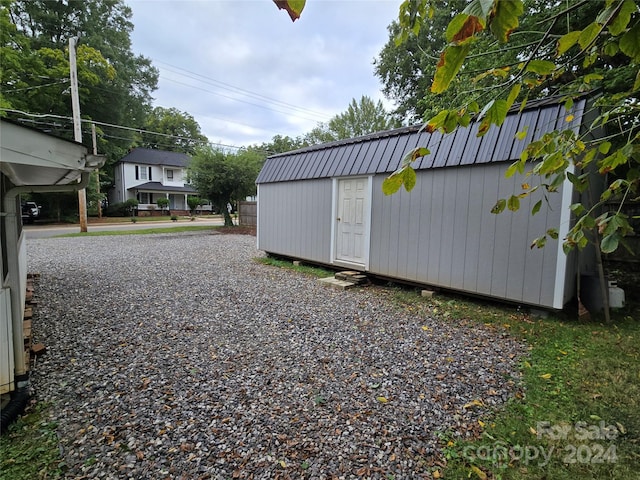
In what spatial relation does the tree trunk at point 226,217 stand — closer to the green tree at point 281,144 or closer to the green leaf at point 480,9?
the green leaf at point 480,9

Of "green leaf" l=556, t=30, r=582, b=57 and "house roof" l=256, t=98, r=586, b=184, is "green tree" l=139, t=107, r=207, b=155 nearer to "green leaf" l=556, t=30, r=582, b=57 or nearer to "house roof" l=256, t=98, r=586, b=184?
"house roof" l=256, t=98, r=586, b=184

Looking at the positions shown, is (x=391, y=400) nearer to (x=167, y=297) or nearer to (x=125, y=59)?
(x=167, y=297)

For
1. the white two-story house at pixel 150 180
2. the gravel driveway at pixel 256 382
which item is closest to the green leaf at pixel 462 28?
the gravel driveway at pixel 256 382

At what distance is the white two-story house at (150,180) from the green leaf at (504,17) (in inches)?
1039

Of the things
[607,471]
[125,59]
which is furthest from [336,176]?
[125,59]

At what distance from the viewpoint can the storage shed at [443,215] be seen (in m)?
3.73

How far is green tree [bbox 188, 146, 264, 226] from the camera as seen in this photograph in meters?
14.2

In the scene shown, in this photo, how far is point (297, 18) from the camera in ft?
2.83

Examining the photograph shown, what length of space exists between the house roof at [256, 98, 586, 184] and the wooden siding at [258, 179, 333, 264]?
0.27m

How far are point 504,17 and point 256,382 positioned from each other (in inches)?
101

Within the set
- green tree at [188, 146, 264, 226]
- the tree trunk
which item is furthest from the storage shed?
the tree trunk

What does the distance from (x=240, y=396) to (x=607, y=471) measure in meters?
2.17

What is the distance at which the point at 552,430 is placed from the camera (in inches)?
73.9

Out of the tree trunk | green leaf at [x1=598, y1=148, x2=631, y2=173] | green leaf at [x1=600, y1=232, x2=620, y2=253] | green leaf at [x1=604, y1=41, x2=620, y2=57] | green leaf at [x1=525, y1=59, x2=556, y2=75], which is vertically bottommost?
the tree trunk
